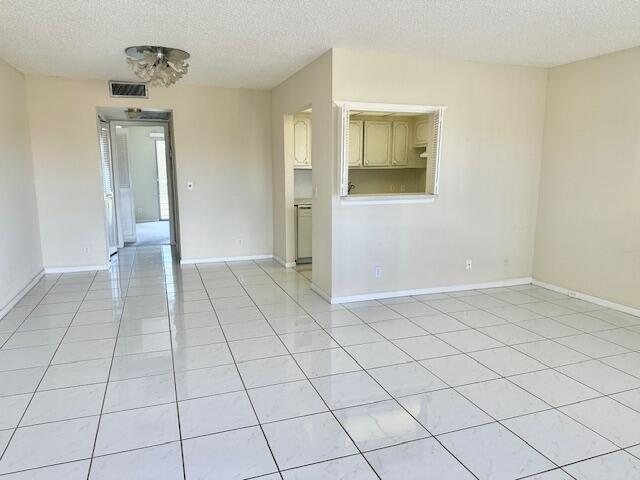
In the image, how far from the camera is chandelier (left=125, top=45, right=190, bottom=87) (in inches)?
153

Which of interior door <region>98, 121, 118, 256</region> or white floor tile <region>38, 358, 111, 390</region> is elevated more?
interior door <region>98, 121, 118, 256</region>

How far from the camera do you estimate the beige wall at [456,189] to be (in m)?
4.25

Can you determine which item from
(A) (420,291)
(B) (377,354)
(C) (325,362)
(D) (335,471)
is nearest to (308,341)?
(C) (325,362)

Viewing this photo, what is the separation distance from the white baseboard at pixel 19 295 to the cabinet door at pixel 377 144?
4541 mm

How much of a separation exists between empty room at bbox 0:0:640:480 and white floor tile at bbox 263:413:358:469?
0.02 m

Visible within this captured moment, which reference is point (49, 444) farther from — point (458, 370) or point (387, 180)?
point (387, 180)

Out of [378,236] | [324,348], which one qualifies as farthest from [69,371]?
[378,236]

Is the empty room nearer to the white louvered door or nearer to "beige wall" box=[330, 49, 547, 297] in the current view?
"beige wall" box=[330, 49, 547, 297]

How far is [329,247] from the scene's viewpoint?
4344mm

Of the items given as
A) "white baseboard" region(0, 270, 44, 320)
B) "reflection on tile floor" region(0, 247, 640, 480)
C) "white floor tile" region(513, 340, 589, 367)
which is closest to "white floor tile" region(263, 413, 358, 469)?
"reflection on tile floor" region(0, 247, 640, 480)

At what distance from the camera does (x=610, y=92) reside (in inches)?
164

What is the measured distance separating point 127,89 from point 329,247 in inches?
135

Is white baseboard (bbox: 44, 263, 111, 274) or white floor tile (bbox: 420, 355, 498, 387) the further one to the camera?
white baseboard (bbox: 44, 263, 111, 274)

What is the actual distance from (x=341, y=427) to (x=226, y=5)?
2791mm
